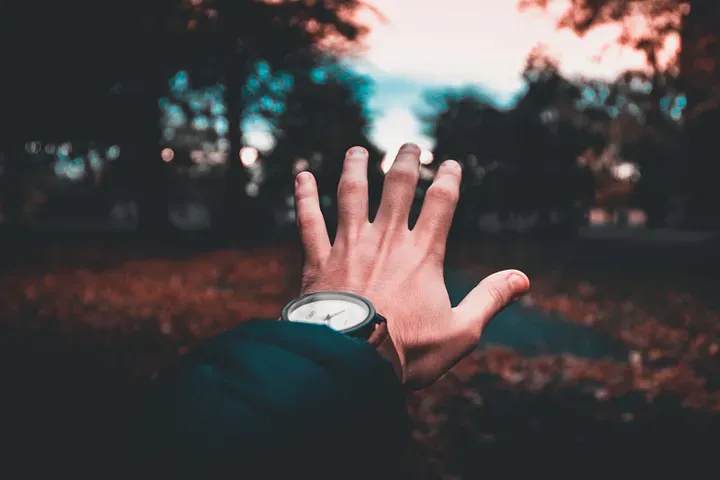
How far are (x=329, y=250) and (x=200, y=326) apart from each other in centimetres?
683

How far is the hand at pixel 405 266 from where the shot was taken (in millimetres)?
1616

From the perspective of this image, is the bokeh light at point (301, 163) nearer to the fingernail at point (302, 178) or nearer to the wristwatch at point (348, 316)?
the fingernail at point (302, 178)

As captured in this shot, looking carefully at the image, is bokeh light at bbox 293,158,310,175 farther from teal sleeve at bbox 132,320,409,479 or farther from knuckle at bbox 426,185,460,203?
teal sleeve at bbox 132,320,409,479

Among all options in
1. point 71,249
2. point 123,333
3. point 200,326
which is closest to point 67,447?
point 123,333

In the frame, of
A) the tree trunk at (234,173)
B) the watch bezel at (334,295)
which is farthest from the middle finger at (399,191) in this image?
→ the tree trunk at (234,173)

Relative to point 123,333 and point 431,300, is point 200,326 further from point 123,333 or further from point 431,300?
point 431,300

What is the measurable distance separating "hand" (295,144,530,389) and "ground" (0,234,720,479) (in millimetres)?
2961

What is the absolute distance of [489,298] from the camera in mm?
1686

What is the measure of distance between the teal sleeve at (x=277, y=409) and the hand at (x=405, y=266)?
0.43 meters

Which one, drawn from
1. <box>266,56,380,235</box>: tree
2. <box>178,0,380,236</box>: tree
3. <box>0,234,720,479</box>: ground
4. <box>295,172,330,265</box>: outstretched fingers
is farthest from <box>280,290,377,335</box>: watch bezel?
<box>266,56,380,235</box>: tree

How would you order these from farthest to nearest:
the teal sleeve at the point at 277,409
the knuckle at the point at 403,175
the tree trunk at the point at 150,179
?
A: the tree trunk at the point at 150,179, the knuckle at the point at 403,175, the teal sleeve at the point at 277,409

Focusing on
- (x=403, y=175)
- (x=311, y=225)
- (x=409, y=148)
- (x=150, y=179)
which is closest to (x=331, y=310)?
(x=311, y=225)

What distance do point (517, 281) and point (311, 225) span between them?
2.30 ft

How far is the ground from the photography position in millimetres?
4676
